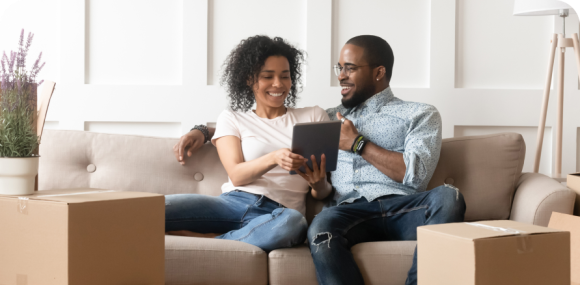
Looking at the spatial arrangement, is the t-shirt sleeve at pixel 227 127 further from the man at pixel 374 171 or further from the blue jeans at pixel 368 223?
the blue jeans at pixel 368 223

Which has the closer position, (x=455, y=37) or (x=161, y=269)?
(x=161, y=269)

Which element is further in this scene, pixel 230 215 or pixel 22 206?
pixel 230 215

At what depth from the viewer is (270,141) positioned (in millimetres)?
1891

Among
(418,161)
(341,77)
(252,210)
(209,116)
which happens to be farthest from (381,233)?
(209,116)

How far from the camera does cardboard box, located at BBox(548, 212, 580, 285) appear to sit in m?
1.42

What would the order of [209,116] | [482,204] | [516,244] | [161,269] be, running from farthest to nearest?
[209,116] → [482,204] → [161,269] → [516,244]

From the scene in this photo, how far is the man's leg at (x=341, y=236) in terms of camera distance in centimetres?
148

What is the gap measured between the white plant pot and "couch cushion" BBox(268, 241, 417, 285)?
74 centimetres

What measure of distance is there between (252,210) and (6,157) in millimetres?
859

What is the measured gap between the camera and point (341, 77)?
6.74ft

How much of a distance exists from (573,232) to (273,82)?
114cm

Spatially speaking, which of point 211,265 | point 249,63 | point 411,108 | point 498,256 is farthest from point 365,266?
point 249,63

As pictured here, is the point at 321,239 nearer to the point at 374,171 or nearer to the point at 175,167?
the point at 374,171

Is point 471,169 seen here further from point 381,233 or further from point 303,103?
point 303,103
